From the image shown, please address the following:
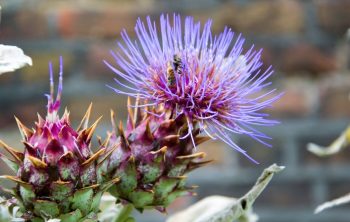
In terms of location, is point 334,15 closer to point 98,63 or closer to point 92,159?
point 98,63

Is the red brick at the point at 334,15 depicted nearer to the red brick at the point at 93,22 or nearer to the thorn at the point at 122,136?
the red brick at the point at 93,22

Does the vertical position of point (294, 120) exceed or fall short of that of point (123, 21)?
it falls short

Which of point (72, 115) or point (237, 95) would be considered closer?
point (237, 95)

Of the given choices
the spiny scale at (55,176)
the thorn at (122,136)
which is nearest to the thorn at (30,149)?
the spiny scale at (55,176)

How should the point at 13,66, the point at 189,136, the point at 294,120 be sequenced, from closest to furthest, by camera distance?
the point at 13,66, the point at 189,136, the point at 294,120

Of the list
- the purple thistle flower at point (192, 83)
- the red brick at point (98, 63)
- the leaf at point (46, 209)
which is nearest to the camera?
the leaf at point (46, 209)

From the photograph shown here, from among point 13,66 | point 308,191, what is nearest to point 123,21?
point 308,191

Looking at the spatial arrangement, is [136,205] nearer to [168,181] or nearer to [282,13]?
[168,181]
